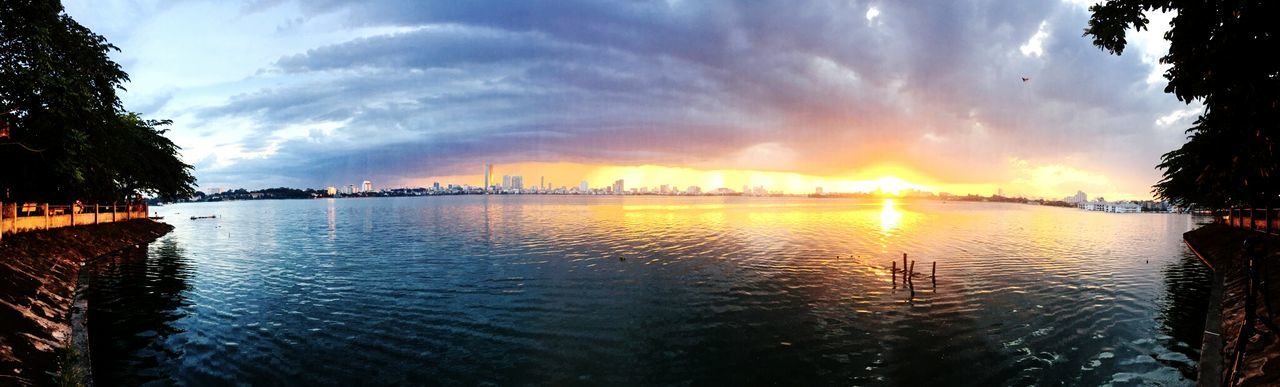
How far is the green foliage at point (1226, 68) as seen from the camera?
1661 cm

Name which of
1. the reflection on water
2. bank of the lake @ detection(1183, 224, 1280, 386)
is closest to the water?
the reflection on water

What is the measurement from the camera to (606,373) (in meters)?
18.5

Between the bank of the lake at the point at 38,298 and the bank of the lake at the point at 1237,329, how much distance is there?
3237cm

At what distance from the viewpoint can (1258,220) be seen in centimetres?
4516

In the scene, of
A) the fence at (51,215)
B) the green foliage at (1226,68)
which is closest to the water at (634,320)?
the fence at (51,215)

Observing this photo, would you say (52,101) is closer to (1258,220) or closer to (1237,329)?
(1237,329)

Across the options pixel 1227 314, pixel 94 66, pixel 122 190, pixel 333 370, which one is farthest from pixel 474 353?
pixel 122 190

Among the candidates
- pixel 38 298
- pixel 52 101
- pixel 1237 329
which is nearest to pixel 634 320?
pixel 1237 329

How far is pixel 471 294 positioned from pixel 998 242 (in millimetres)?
70193

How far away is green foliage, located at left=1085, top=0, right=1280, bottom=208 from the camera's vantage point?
1661 cm

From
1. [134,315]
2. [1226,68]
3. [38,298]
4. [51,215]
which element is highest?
[1226,68]

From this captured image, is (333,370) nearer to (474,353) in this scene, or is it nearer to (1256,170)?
(474,353)

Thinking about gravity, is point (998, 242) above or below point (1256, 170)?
below

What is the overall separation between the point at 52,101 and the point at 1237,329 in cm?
5820
